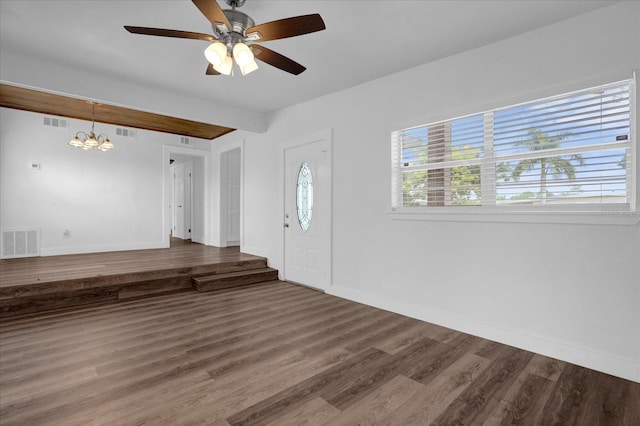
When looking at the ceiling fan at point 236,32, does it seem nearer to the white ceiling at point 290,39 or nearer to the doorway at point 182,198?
the white ceiling at point 290,39

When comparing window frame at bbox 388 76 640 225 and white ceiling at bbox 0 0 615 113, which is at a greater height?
white ceiling at bbox 0 0 615 113

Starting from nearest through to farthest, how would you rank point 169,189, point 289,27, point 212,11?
1. point 212,11
2. point 289,27
3. point 169,189

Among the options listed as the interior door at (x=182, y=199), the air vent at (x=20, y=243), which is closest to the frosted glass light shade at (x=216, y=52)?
the air vent at (x=20, y=243)

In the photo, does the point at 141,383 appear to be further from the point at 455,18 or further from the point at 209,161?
the point at 209,161

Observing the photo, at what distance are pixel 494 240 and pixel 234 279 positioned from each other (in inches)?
143

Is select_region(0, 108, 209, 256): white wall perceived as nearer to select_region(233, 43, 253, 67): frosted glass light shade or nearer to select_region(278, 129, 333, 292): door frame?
select_region(278, 129, 333, 292): door frame

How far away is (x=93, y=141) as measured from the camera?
17.9 ft

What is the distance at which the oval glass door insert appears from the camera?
4.89 m

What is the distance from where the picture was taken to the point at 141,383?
2186mm

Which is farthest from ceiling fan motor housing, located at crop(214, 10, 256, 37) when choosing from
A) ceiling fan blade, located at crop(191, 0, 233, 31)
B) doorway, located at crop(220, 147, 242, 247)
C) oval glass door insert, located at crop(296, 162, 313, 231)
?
doorway, located at crop(220, 147, 242, 247)

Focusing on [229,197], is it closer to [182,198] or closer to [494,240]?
[182,198]

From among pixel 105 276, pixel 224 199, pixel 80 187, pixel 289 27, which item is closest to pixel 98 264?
pixel 105 276

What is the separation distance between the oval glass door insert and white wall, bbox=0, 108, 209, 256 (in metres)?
3.73

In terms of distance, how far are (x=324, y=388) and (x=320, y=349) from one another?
23.6 inches
